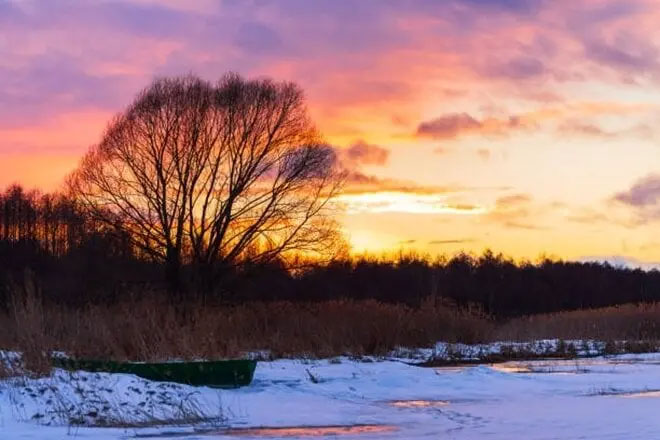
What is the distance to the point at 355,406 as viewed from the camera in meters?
16.4

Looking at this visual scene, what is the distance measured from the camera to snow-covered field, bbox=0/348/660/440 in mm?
12406

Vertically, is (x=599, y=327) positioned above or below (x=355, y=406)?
above

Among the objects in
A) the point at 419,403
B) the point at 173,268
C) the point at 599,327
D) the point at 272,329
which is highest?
the point at 173,268

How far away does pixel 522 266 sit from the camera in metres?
120

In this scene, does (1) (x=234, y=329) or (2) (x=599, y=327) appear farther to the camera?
(2) (x=599, y=327)

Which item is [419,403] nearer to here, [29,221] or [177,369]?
[177,369]

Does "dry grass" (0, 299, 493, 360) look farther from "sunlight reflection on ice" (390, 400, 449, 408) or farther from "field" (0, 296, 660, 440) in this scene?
"sunlight reflection on ice" (390, 400, 449, 408)

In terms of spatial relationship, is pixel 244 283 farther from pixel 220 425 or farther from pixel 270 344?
pixel 220 425

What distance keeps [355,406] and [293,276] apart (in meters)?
35.7

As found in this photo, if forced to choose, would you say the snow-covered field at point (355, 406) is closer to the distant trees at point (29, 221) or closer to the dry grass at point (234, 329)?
the dry grass at point (234, 329)

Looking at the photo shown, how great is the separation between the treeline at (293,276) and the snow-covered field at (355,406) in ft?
18.0

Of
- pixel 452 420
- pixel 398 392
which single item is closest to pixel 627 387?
pixel 398 392

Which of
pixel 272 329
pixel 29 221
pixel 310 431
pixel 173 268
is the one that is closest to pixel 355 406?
pixel 310 431

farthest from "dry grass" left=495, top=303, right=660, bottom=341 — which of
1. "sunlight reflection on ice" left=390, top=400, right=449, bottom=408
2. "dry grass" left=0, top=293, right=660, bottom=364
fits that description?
"sunlight reflection on ice" left=390, top=400, right=449, bottom=408
